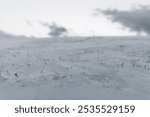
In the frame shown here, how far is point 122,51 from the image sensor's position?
2798 centimetres

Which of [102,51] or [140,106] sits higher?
[102,51]

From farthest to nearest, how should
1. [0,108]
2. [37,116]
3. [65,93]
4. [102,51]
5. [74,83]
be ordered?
[102,51] < [74,83] < [65,93] < [0,108] < [37,116]

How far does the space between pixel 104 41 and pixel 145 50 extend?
6514 mm

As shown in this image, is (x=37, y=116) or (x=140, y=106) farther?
(x=140, y=106)

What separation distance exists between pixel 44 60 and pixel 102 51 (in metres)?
5.76

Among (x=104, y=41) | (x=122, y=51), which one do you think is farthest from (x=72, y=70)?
(x=104, y=41)

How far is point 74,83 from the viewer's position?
1784 centimetres

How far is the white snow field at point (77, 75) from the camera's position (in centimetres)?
1650

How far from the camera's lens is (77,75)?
757 inches

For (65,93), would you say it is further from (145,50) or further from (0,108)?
(145,50)

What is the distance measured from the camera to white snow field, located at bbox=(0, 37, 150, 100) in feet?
54.1

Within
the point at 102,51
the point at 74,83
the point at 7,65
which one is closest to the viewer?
the point at 74,83

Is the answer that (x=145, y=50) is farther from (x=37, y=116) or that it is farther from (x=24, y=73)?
→ (x=37, y=116)

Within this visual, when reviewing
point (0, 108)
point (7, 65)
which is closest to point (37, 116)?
point (0, 108)
